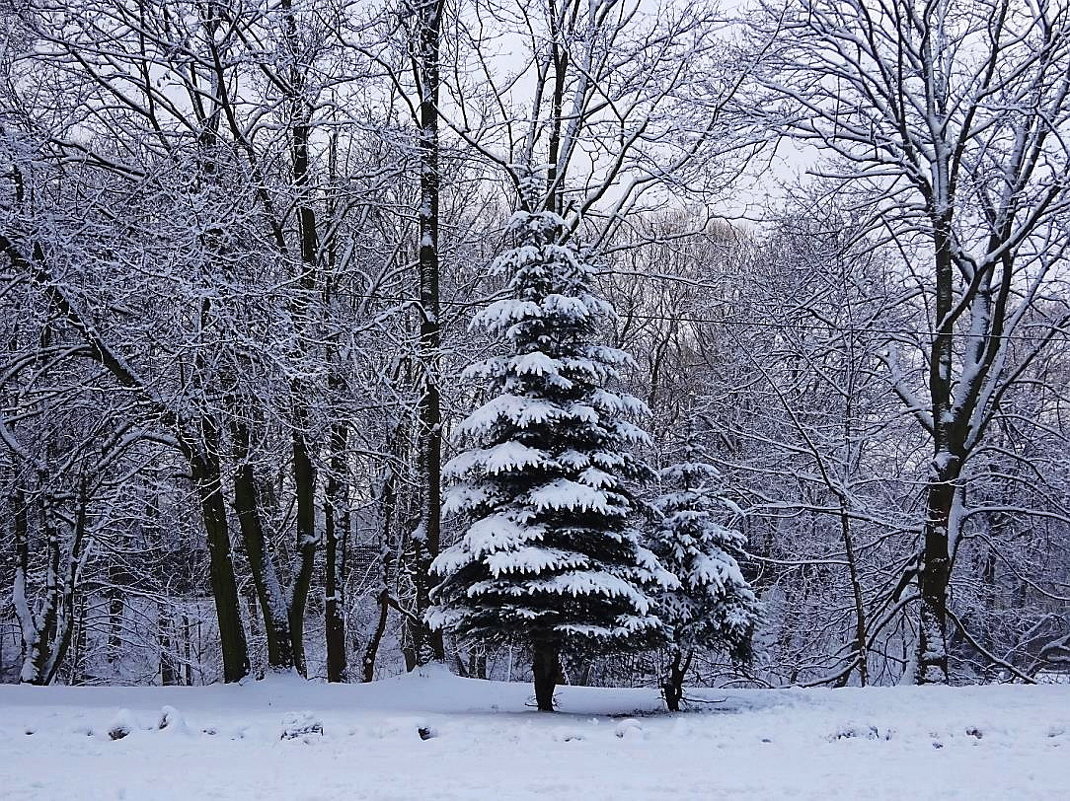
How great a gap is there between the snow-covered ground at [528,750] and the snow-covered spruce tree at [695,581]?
729 millimetres

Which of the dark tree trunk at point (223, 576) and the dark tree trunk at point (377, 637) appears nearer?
the dark tree trunk at point (223, 576)

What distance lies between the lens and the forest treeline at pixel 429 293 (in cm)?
1134

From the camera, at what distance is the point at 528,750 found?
7.62 meters

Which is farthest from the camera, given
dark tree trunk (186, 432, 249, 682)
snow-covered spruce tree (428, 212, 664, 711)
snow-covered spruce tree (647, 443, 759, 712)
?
dark tree trunk (186, 432, 249, 682)

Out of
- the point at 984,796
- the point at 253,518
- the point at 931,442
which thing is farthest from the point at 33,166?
the point at 931,442

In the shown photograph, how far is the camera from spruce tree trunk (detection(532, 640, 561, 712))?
404 inches

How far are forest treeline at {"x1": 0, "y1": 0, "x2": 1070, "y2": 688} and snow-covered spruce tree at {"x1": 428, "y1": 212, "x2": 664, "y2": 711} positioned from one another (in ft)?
0.63

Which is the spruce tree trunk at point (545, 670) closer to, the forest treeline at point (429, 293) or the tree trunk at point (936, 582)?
the forest treeline at point (429, 293)

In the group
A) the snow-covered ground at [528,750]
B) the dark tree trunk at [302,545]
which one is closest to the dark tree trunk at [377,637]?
the dark tree trunk at [302,545]

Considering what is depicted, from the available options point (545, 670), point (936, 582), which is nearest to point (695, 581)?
point (545, 670)

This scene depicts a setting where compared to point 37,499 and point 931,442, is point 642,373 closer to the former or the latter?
point 931,442

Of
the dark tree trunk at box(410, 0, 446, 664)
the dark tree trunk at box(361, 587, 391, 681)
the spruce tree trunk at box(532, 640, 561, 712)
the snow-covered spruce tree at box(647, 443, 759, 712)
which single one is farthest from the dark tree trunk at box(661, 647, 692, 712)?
the dark tree trunk at box(361, 587, 391, 681)

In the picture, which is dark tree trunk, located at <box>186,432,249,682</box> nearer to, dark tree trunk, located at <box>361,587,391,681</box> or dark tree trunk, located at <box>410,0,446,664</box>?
dark tree trunk, located at <box>410,0,446,664</box>

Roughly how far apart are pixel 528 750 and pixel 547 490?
2903mm
